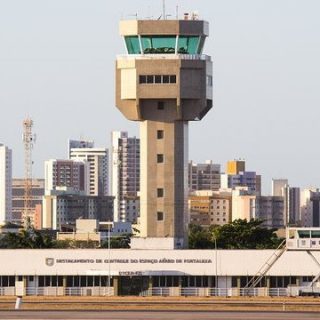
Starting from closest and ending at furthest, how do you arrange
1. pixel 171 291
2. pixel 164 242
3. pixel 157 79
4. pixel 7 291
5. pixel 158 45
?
pixel 171 291 → pixel 7 291 → pixel 164 242 → pixel 157 79 → pixel 158 45

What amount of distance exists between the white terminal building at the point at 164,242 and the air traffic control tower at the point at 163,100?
0.34 ft

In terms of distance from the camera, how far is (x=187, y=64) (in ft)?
615

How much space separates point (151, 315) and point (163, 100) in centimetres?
5964

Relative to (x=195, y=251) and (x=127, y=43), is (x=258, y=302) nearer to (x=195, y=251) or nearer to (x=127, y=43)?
(x=195, y=251)

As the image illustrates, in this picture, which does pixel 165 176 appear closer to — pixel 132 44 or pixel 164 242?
pixel 164 242

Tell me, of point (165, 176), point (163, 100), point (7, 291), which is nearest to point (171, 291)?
point (7, 291)

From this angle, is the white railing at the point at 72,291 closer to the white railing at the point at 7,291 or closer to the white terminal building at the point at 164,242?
the white terminal building at the point at 164,242

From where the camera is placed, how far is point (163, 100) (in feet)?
618

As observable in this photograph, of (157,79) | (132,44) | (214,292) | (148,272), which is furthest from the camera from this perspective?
(132,44)

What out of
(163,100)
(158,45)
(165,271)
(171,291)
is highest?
(158,45)

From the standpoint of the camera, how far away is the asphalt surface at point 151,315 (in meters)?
128

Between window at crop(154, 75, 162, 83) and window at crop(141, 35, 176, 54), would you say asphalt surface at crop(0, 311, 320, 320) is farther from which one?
window at crop(141, 35, 176, 54)

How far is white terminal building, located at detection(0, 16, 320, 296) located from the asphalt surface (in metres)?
36.4

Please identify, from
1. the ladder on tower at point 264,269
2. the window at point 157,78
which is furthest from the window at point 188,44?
A: the ladder on tower at point 264,269
